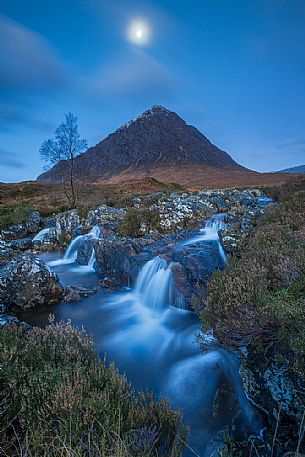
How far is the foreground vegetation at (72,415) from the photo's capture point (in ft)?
7.07

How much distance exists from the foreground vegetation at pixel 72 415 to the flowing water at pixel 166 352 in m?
0.86

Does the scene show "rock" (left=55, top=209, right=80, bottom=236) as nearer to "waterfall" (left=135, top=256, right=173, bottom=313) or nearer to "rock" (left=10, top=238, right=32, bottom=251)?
"rock" (left=10, top=238, right=32, bottom=251)

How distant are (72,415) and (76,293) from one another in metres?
6.64

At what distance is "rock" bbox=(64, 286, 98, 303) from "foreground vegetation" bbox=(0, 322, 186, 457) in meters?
5.44

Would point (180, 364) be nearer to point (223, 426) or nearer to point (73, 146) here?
point (223, 426)

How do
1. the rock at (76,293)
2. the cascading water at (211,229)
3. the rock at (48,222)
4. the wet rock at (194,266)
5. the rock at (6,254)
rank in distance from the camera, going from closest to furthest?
1. the wet rock at (194,266)
2. the rock at (76,293)
3. the rock at (6,254)
4. the cascading water at (211,229)
5. the rock at (48,222)

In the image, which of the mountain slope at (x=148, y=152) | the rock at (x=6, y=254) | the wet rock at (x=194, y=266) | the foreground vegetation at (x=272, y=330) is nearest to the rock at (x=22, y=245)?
the rock at (x=6, y=254)

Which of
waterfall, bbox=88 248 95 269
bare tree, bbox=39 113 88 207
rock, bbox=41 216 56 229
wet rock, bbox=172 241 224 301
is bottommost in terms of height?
waterfall, bbox=88 248 95 269

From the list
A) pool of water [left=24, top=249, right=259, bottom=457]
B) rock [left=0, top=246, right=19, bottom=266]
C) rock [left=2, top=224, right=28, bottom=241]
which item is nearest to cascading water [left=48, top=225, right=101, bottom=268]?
rock [left=0, top=246, right=19, bottom=266]

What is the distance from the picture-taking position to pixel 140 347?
6.46 meters

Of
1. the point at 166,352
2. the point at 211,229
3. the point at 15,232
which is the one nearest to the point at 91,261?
the point at 211,229

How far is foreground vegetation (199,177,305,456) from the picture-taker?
3172 millimetres

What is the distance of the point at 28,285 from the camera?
779 centimetres

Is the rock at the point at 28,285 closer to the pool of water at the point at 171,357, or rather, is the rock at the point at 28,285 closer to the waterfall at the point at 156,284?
the pool of water at the point at 171,357
